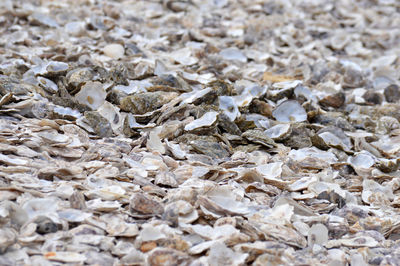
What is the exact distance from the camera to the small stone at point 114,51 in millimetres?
3531

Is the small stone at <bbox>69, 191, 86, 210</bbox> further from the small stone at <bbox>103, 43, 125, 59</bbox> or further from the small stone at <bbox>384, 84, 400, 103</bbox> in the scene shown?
the small stone at <bbox>384, 84, 400, 103</bbox>

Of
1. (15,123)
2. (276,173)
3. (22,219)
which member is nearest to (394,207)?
(276,173)

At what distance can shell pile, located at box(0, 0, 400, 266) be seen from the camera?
5.71ft


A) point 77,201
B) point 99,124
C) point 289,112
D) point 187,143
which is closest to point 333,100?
point 289,112

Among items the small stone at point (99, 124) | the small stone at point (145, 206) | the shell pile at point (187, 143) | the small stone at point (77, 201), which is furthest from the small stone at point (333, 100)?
the small stone at point (77, 201)

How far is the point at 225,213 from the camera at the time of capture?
1.91 metres

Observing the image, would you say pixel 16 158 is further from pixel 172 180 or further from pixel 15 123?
pixel 172 180

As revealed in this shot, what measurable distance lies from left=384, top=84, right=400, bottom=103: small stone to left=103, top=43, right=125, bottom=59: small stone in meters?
1.77

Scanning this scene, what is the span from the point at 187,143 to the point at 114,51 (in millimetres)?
1309

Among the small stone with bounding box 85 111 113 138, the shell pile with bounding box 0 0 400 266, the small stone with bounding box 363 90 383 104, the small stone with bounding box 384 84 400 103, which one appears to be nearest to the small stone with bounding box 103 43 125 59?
the shell pile with bounding box 0 0 400 266

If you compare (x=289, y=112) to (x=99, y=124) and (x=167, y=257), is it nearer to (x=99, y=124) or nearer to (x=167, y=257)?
(x=99, y=124)

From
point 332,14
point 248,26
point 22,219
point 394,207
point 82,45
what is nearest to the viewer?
point 22,219

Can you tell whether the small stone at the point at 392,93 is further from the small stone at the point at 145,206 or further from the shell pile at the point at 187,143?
the small stone at the point at 145,206

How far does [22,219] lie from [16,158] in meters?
0.45
